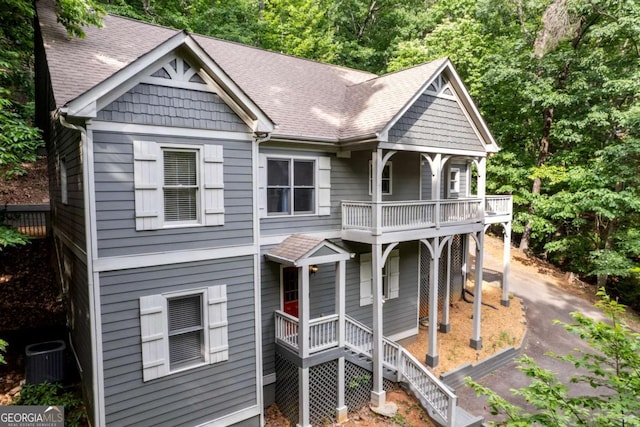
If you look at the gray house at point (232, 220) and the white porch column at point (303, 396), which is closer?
the gray house at point (232, 220)

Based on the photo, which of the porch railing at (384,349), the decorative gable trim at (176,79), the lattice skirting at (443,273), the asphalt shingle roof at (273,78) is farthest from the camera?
the lattice skirting at (443,273)

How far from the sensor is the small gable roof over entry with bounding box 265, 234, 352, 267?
860 centimetres

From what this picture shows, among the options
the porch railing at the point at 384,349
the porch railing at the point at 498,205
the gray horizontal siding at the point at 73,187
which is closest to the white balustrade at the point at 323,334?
the porch railing at the point at 384,349

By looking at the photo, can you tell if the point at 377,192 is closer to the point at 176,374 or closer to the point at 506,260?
the point at 176,374

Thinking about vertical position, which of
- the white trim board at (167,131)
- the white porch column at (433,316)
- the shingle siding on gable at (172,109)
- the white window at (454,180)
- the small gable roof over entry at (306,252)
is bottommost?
the white porch column at (433,316)

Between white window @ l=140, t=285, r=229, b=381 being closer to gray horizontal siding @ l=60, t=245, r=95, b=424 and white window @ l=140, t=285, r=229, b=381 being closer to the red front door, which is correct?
gray horizontal siding @ l=60, t=245, r=95, b=424

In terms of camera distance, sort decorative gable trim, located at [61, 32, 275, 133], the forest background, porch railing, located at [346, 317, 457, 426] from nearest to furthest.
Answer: decorative gable trim, located at [61, 32, 275, 133] < porch railing, located at [346, 317, 457, 426] < the forest background

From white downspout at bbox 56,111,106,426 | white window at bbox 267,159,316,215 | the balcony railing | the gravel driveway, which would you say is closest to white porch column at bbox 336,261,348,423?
the balcony railing

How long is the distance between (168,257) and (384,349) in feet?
22.5

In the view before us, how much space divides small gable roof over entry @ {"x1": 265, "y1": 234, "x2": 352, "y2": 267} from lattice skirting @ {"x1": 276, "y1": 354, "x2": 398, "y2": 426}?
2.63m

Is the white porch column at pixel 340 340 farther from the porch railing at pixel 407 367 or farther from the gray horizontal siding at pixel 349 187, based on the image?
the gray horizontal siding at pixel 349 187

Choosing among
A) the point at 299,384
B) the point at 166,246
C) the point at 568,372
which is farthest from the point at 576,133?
the point at 166,246

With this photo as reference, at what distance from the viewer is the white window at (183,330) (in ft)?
22.7

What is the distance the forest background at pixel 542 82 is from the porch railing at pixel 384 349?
37.9ft
